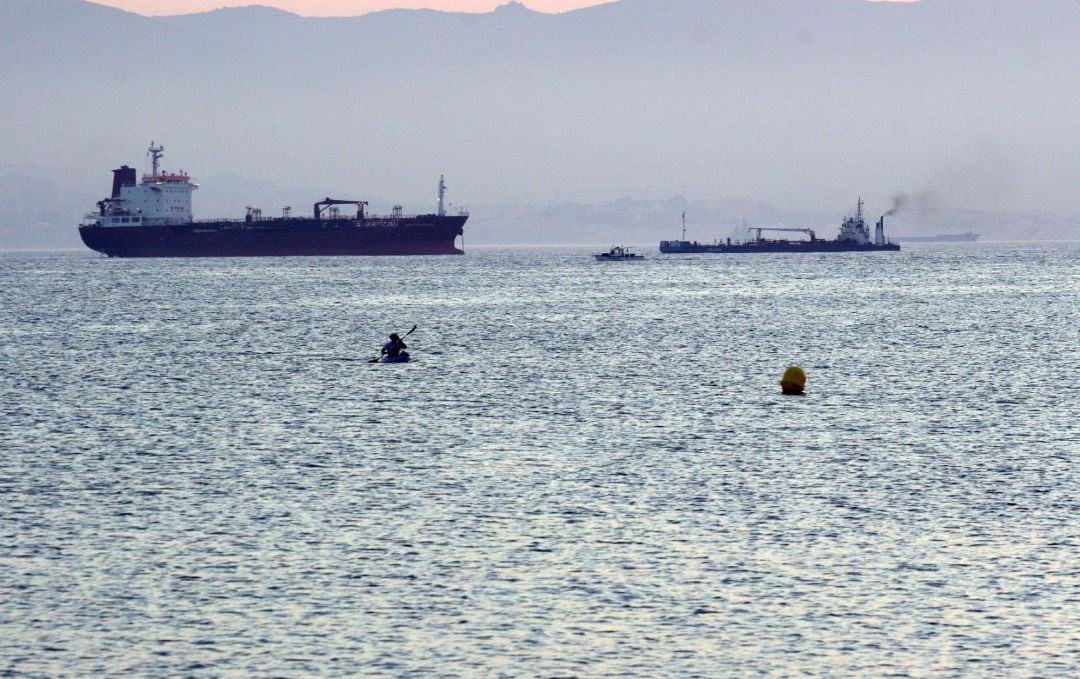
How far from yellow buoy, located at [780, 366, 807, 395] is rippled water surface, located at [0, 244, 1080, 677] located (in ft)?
4.13

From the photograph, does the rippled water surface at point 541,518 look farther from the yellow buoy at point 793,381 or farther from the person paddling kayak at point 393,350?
the yellow buoy at point 793,381

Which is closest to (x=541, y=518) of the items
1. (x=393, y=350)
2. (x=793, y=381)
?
(x=793, y=381)

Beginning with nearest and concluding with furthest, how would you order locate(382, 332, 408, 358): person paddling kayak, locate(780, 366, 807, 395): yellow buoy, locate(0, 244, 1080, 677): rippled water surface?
locate(0, 244, 1080, 677): rippled water surface → locate(780, 366, 807, 395): yellow buoy → locate(382, 332, 408, 358): person paddling kayak

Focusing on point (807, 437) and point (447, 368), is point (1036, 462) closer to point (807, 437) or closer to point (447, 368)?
point (807, 437)

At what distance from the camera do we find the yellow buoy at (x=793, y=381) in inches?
2013

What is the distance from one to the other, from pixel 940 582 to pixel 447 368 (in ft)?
140

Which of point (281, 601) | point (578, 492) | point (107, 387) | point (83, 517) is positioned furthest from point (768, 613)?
point (107, 387)

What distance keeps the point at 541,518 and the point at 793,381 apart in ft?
80.8

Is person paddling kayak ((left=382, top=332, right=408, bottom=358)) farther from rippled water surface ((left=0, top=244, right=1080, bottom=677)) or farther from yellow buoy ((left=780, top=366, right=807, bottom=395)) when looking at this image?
yellow buoy ((left=780, top=366, right=807, bottom=395))

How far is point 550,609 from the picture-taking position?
862 inches

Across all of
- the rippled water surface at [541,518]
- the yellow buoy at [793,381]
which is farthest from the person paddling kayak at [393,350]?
the yellow buoy at [793,381]

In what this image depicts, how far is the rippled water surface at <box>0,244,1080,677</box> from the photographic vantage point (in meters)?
20.2

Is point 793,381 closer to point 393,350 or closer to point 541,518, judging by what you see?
point 393,350

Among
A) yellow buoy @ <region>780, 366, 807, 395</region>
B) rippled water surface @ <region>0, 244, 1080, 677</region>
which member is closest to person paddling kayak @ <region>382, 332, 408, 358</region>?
rippled water surface @ <region>0, 244, 1080, 677</region>
